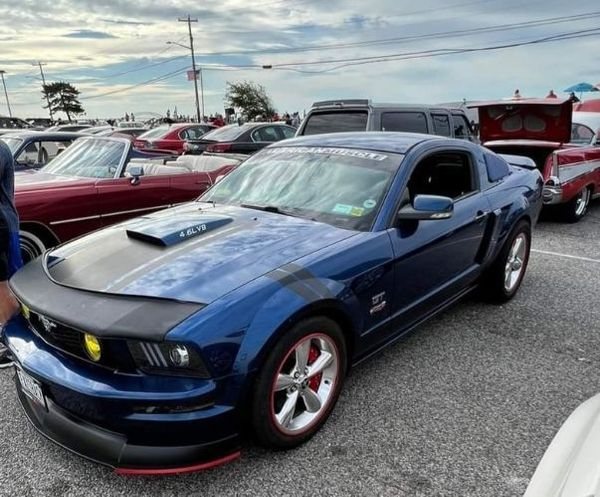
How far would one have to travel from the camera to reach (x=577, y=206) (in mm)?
7820

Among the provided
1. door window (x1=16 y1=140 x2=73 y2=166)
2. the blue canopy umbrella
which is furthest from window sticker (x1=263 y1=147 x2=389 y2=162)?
the blue canopy umbrella

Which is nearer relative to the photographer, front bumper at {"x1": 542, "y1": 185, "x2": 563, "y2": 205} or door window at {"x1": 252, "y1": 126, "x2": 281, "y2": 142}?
front bumper at {"x1": 542, "y1": 185, "x2": 563, "y2": 205}

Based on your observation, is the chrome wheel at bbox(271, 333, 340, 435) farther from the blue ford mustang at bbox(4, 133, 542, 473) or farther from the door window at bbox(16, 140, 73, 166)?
the door window at bbox(16, 140, 73, 166)

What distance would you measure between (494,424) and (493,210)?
179 centimetres

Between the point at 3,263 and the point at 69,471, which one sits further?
the point at 3,263

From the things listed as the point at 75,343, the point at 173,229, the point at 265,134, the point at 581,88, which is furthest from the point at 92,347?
the point at 581,88

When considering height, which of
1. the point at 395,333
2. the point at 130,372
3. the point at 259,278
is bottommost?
the point at 395,333

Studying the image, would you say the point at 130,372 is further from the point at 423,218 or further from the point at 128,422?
the point at 423,218

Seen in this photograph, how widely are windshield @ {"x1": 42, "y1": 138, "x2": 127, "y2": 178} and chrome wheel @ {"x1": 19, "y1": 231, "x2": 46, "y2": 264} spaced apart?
3.46ft

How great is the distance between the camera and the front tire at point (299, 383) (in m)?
2.16

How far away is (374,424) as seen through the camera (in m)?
2.66

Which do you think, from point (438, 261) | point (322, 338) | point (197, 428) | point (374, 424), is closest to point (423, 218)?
point (438, 261)

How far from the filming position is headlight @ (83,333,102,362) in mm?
2043

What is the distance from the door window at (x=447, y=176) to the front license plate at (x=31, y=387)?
8.62 ft
